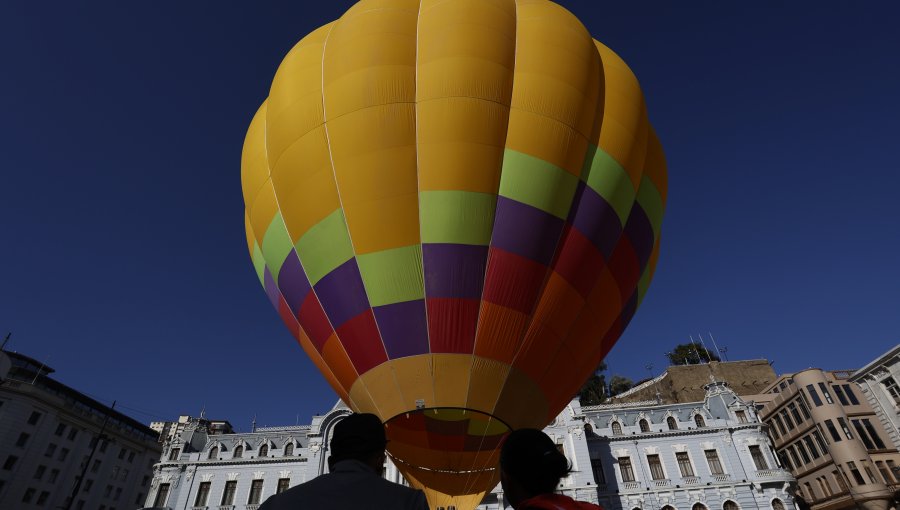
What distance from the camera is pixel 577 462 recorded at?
29.1 meters

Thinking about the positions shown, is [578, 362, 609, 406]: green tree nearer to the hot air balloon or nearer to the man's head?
the hot air balloon

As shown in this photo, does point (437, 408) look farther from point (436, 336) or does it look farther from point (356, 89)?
point (356, 89)

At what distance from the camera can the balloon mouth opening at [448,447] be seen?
A: 8.12 metres

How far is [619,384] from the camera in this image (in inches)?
2386

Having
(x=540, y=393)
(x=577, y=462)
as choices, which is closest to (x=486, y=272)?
(x=540, y=393)

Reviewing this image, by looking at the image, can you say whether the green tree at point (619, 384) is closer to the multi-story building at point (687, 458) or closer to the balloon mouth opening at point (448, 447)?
the multi-story building at point (687, 458)

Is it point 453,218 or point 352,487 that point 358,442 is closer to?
point 352,487

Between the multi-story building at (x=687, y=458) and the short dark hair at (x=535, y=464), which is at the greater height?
the multi-story building at (x=687, y=458)

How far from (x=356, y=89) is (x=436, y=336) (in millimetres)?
4852

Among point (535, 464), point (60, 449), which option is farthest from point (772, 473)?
point (60, 449)

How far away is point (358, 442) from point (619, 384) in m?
63.5

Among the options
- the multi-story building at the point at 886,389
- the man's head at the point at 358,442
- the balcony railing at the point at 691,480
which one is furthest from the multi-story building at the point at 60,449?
the multi-story building at the point at 886,389

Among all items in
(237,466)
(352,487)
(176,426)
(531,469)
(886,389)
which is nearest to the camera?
(352,487)

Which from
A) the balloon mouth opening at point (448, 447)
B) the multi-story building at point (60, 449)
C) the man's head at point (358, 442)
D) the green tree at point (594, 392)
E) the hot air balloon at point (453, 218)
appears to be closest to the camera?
the man's head at point (358, 442)
